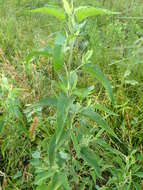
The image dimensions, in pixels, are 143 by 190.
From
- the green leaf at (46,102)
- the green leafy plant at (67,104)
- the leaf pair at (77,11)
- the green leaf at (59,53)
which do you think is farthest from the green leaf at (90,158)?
the leaf pair at (77,11)

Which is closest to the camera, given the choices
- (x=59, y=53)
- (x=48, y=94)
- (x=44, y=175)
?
(x=59, y=53)

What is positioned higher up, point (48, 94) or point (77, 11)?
point (77, 11)

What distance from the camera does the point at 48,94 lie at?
2.39 m

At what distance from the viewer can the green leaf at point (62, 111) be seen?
136 centimetres

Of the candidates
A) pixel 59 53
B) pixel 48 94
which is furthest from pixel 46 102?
pixel 48 94

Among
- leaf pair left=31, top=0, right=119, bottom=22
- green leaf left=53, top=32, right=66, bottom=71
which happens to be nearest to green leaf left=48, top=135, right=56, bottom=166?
green leaf left=53, top=32, right=66, bottom=71

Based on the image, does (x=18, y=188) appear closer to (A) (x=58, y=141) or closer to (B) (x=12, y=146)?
(B) (x=12, y=146)

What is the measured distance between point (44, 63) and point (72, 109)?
1378 mm

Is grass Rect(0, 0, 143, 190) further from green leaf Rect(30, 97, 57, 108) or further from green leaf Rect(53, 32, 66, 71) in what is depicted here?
green leaf Rect(53, 32, 66, 71)

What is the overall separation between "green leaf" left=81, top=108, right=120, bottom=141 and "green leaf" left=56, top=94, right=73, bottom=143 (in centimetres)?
10

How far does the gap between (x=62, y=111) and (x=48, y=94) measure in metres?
1.03

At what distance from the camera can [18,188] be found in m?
2.06

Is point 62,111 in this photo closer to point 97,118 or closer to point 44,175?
point 97,118

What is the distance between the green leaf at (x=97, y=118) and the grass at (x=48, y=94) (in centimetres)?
23
